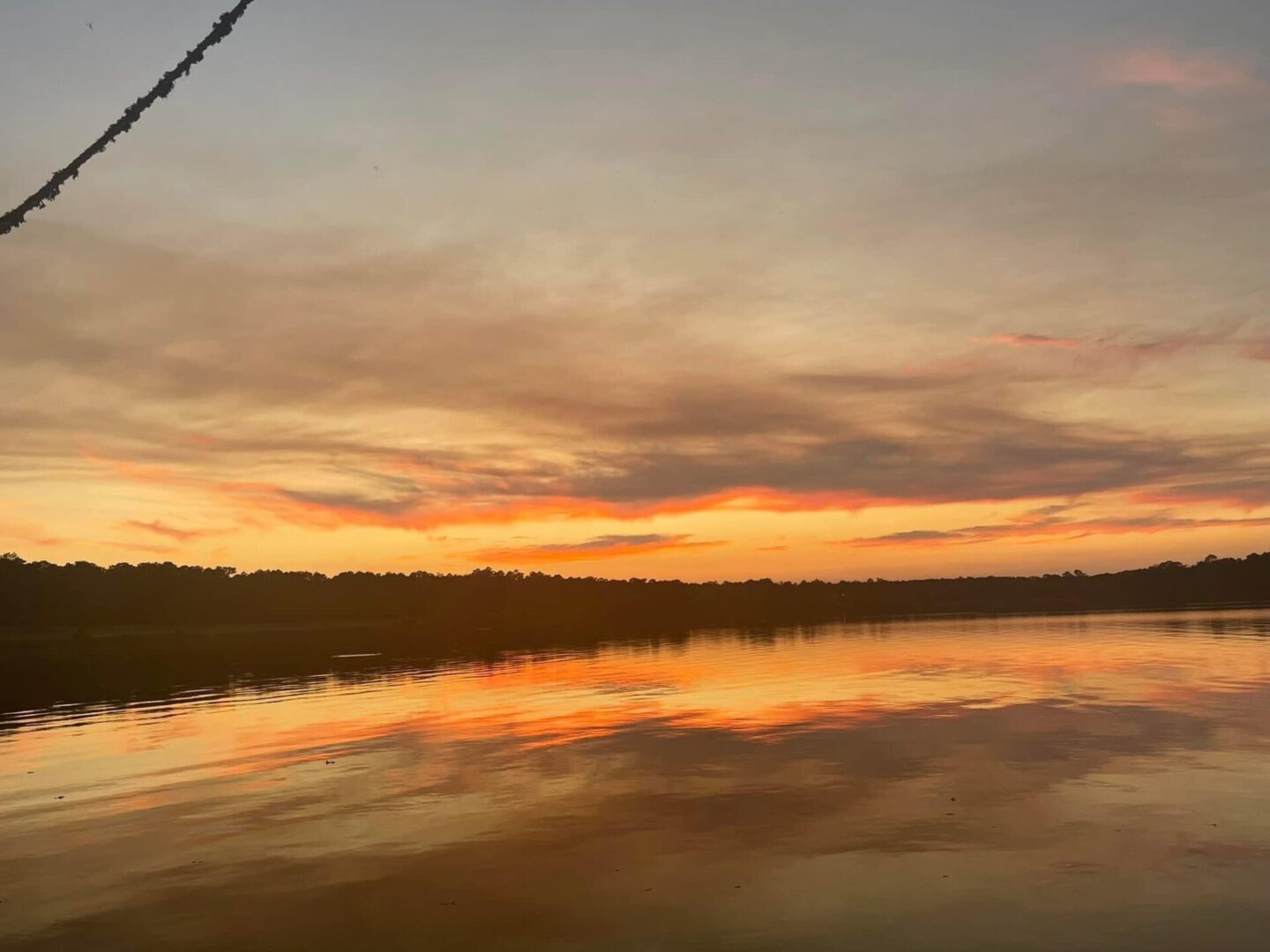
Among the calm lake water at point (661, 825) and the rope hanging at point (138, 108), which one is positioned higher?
the rope hanging at point (138, 108)

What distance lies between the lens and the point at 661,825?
2561cm

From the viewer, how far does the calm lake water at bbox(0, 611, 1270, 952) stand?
17906mm

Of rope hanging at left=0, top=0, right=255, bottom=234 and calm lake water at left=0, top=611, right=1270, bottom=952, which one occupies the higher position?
rope hanging at left=0, top=0, right=255, bottom=234

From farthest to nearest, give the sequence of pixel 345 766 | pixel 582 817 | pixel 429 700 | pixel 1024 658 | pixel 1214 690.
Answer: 1. pixel 1024 658
2. pixel 429 700
3. pixel 1214 690
4. pixel 345 766
5. pixel 582 817

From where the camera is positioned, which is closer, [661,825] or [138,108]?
[138,108]

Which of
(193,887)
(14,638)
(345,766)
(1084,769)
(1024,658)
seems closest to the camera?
(193,887)

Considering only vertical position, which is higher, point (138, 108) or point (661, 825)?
point (138, 108)

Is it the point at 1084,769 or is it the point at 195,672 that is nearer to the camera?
the point at 1084,769

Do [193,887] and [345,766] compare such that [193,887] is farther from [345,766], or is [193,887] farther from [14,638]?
[14,638]

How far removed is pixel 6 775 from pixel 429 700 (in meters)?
26.1

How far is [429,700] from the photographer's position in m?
60.3

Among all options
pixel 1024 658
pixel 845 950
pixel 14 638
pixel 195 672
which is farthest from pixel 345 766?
pixel 14 638

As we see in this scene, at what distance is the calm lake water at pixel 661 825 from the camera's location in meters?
17.9

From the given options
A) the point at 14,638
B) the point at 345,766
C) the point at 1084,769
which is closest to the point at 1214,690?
the point at 1084,769
